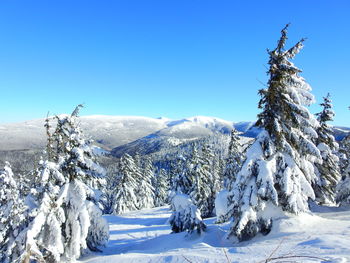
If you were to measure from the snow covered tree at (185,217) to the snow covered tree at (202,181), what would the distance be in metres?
13.0

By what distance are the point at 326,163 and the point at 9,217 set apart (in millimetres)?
27863

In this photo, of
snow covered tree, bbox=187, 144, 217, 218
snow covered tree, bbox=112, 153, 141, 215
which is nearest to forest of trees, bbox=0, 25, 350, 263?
snow covered tree, bbox=187, 144, 217, 218

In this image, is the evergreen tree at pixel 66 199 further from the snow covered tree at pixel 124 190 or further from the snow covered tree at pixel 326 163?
the snow covered tree at pixel 124 190

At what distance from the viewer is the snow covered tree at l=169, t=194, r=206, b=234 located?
1750cm

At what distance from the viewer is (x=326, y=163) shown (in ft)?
83.0

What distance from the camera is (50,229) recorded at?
546 inches

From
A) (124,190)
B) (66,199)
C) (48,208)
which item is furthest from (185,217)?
(124,190)

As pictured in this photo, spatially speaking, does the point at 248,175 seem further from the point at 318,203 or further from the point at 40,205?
the point at 318,203

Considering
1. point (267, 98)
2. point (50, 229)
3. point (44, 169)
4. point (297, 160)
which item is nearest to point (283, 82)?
point (267, 98)

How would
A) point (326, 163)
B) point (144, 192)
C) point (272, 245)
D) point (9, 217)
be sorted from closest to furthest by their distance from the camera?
1. point (272, 245)
2. point (9, 217)
3. point (326, 163)
4. point (144, 192)

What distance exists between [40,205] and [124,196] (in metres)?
34.3

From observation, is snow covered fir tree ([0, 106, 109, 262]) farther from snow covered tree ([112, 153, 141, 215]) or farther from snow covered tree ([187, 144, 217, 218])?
snow covered tree ([112, 153, 141, 215])

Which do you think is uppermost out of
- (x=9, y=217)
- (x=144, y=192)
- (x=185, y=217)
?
(x=9, y=217)

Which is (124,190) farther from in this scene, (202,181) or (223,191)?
(223,191)
